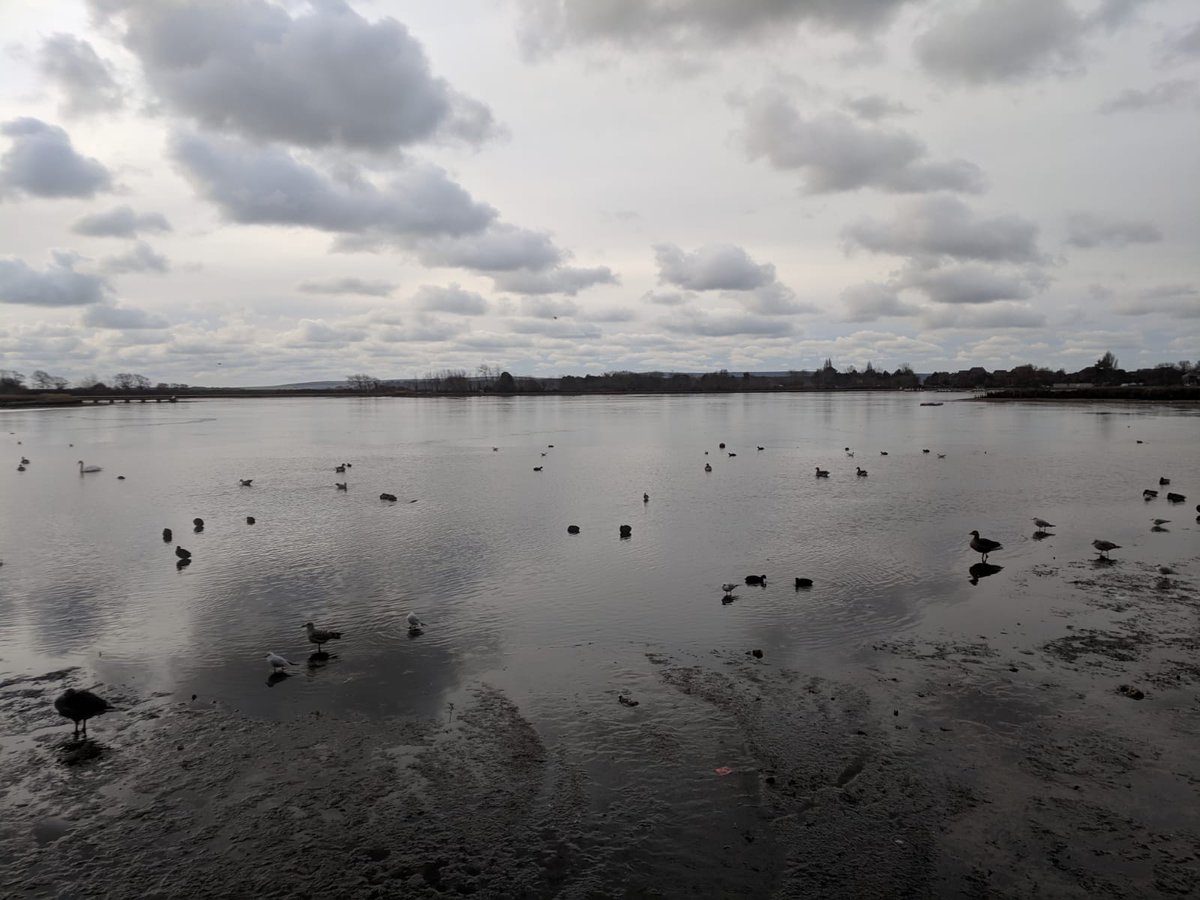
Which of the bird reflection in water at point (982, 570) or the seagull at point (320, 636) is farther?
the bird reflection in water at point (982, 570)

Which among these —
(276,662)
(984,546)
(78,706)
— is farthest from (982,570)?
(78,706)

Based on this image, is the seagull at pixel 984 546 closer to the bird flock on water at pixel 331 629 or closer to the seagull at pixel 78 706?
the bird flock on water at pixel 331 629

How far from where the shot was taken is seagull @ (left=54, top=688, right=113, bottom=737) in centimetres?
1096

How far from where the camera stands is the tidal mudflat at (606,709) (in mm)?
8297

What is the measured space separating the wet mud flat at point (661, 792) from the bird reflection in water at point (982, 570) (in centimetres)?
644

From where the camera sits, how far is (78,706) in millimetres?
11008

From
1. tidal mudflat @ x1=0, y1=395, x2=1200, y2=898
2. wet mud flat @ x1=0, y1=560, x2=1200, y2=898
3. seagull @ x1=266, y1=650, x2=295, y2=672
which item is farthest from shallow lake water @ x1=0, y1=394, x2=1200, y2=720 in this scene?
wet mud flat @ x1=0, y1=560, x2=1200, y2=898

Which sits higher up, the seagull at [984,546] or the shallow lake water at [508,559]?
the seagull at [984,546]

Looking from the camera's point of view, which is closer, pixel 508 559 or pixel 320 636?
pixel 320 636

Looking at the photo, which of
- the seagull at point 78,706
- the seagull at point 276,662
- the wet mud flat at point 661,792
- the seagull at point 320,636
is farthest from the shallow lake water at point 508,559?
the seagull at point 78,706

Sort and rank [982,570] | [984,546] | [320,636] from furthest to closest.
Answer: [984,546], [982,570], [320,636]

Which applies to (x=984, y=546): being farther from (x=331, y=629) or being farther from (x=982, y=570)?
(x=331, y=629)

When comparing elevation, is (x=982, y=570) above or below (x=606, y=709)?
above

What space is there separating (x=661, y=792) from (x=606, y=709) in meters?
2.47
